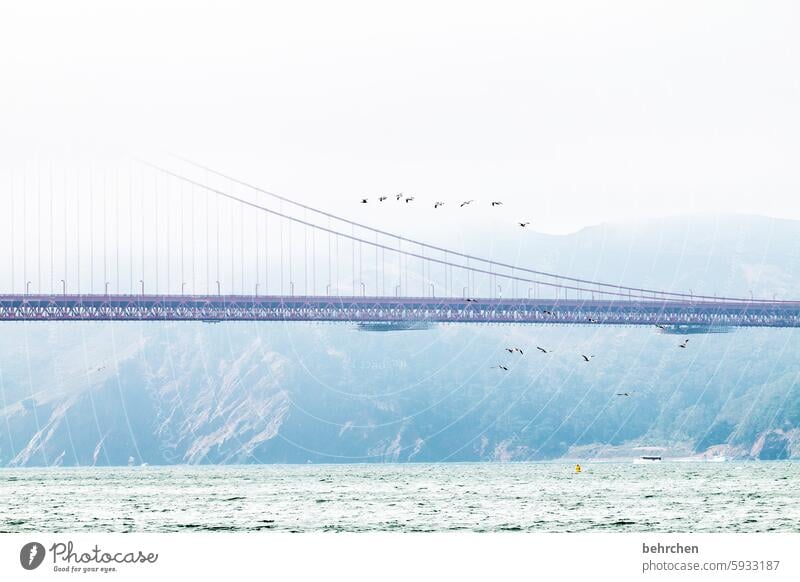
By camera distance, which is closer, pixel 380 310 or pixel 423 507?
pixel 423 507

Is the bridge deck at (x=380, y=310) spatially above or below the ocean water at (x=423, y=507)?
above

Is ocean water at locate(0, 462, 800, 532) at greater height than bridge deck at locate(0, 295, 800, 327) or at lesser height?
lesser

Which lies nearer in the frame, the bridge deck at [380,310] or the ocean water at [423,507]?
the ocean water at [423,507]

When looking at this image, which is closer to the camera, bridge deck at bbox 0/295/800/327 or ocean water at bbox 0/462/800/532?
ocean water at bbox 0/462/800/532

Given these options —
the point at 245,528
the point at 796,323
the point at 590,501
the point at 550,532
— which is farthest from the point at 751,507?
the point at 796,323

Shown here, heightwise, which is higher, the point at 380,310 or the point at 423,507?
the point at 380,310
